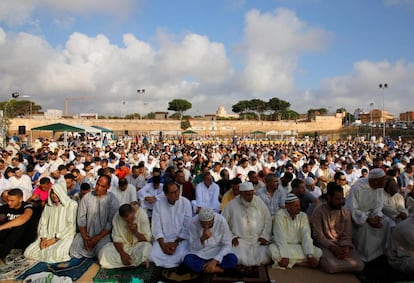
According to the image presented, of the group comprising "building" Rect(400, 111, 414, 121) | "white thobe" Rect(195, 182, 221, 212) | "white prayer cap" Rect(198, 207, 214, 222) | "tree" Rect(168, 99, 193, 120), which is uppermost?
"tree" Rect(168, 99, 193, 120)

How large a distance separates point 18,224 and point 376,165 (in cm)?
881

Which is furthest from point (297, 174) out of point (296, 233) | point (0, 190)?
point (0, 190)

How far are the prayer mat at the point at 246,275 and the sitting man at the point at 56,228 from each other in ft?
7.15

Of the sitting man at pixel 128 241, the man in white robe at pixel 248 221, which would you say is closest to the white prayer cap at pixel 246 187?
the man in white robe at pixel 248 221

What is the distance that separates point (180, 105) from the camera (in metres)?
82.0

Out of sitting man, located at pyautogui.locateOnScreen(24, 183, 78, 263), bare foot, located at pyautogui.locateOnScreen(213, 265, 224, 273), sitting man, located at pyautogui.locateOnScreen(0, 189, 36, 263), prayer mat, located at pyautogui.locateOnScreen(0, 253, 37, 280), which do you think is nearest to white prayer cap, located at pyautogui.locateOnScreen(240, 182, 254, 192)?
bare foot, located at pyautogui.locateOnScreen(213, 265, 224, 273)

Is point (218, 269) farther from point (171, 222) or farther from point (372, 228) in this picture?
point (372, 228)

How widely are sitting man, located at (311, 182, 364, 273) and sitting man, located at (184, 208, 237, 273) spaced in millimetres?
1203

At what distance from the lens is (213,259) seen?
383cm

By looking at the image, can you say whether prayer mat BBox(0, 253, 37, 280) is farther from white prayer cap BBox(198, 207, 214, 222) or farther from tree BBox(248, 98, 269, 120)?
tree BBox(248, 98, 269, 120)

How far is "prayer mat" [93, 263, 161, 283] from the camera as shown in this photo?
149 inches

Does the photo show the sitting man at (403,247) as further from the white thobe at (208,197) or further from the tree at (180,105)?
the tree at (180,105)

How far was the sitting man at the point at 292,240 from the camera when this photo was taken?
3.98m

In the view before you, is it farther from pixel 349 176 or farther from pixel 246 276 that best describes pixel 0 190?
pixel 349 176
